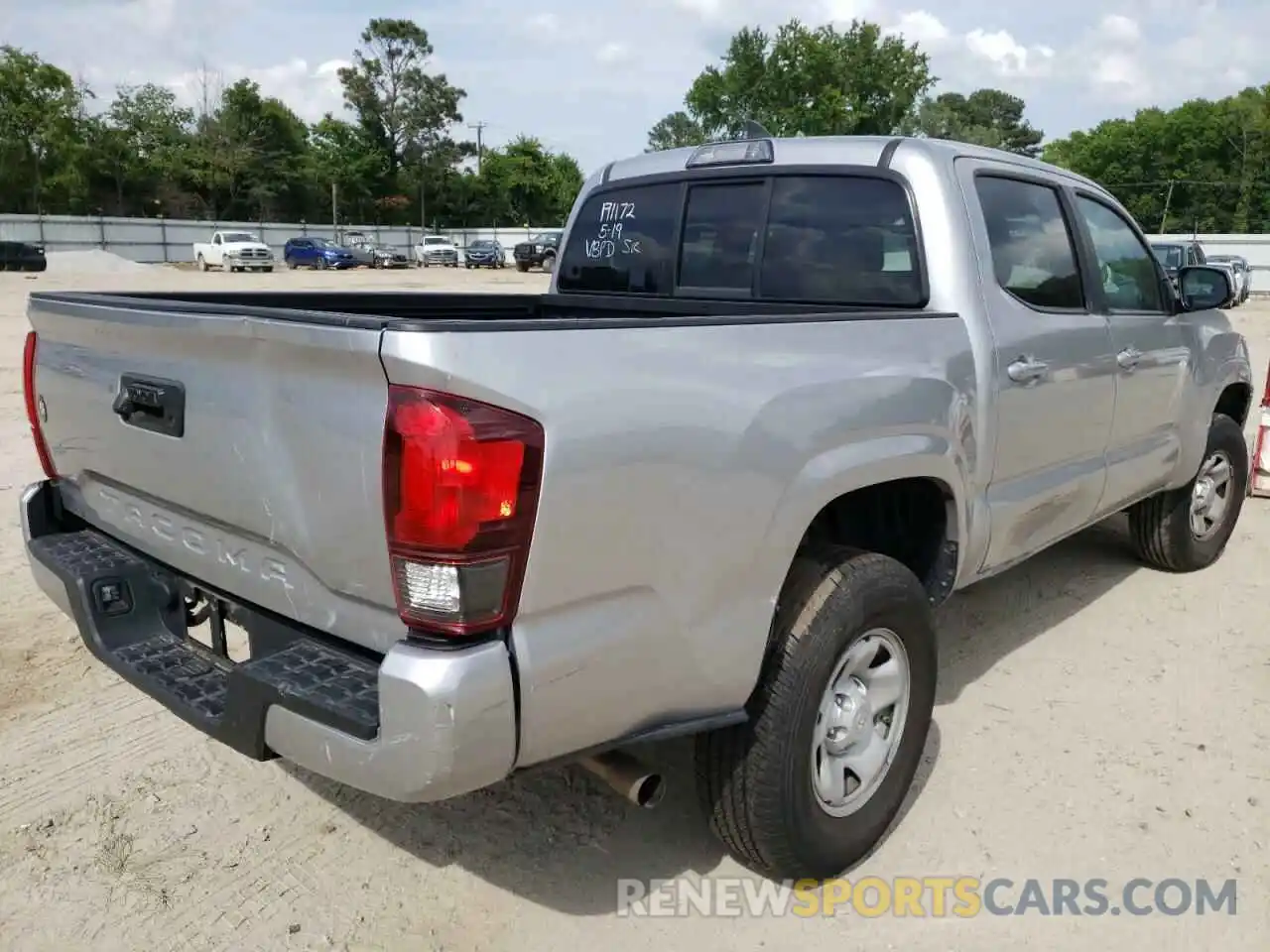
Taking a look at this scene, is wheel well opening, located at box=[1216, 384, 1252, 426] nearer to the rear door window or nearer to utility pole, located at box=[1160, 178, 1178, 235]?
the rear door window

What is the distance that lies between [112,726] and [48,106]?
61545 millimetres

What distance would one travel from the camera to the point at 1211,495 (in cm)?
545

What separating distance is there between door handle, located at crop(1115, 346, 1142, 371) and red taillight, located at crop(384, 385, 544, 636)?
2964 millimetres

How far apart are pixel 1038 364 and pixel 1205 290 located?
1712mm

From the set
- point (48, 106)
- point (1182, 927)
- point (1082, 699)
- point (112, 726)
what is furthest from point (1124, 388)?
point (48, 106)

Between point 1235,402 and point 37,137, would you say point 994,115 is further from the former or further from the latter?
point 1235,402

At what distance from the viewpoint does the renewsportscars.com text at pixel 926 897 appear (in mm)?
2762

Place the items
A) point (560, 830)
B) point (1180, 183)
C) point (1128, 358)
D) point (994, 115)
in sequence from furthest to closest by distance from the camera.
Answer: point (994, 115) < point (1180, 183) < point (1128, 358) < point (560, 830)

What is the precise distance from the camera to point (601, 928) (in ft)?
8.73

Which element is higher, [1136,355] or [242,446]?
[1136,355]

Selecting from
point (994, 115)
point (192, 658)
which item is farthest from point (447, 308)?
point (994, 115)

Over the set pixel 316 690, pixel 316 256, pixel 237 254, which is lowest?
pixel 316 256

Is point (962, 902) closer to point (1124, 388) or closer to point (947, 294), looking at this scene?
point (947, 294)

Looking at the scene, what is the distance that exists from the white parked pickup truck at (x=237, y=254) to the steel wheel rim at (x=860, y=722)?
43.5 m
